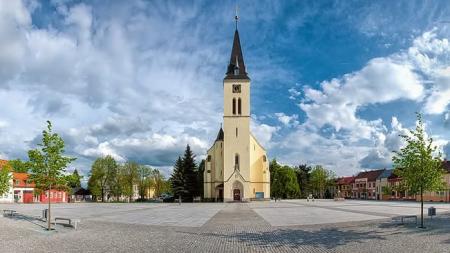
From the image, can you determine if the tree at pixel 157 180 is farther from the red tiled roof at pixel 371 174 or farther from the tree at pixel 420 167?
the tree at pixel 420 167

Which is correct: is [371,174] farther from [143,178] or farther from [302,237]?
[302,237]

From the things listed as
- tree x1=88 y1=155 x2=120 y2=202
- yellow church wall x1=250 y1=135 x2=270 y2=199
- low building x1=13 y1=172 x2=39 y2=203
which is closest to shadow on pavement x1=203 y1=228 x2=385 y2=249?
yellow church wall x1=250 y1=135 x2=270 y2=199

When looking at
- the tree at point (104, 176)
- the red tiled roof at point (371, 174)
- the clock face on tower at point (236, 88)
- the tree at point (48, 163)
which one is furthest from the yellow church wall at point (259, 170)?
the red tiled roof at point (371, 174)

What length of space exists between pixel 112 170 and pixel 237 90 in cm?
3026

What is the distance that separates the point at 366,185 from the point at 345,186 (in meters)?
19.3

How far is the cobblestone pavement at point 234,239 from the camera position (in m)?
14.9

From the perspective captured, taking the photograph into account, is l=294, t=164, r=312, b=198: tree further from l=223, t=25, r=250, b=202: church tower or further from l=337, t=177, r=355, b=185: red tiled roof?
l=223, t=25, r=250, b=202: church tower

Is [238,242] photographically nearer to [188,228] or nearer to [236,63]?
[188,228]

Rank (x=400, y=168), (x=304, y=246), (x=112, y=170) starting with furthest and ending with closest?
(x=112, y=170) < (x=400, y=168) < (x=304, y=246)

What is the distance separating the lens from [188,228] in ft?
72.5

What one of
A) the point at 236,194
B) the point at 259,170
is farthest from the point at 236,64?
the point at 236,194

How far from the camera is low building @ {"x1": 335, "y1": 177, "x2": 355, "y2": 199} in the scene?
476 ft

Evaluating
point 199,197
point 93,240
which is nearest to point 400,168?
point 93,240

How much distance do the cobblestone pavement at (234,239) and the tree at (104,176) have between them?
6282 centimetres
